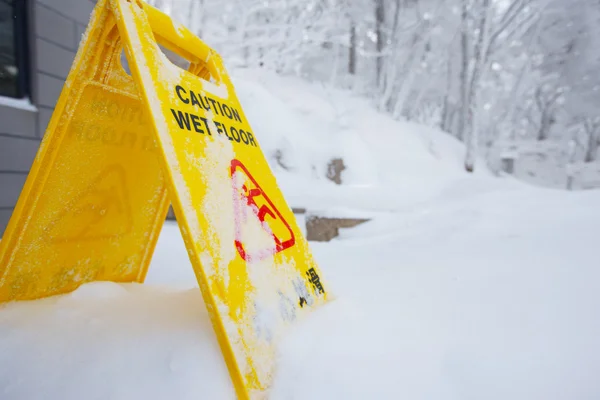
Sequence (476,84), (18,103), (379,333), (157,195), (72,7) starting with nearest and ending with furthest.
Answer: (379,333) → (157,195) → (18,103) → (72,7) → (476,84)

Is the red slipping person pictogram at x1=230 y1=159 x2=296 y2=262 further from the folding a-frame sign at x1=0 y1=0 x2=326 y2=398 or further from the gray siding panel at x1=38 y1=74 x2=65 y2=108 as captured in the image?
the gray siding panel at x1=38 y1=74 x2=65 y2=108

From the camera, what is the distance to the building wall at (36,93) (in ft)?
8.43

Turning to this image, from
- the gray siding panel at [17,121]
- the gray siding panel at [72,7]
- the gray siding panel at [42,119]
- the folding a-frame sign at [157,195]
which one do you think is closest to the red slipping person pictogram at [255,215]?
the folding a-frame sign at [157,195]

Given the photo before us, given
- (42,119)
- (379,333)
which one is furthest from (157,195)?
(42,119)

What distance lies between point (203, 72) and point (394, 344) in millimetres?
1275

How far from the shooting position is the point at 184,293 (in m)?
1.23

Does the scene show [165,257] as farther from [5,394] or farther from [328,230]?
[328,230]

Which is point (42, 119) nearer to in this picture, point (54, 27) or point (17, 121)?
point (17, 121)

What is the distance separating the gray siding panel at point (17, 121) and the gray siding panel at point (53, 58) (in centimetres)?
40

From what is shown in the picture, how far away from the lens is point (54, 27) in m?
2.80

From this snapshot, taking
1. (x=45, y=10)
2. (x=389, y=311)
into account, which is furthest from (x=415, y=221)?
(x=45, y=10)

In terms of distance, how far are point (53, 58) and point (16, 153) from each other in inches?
34.3

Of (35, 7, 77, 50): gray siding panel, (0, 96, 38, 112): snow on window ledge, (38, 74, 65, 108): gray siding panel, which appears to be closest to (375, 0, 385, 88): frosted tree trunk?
(35, 7, 77, 50): gray siding panel

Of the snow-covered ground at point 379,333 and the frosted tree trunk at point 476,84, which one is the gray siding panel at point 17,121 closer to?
the snow-covered ground at point 379,333
